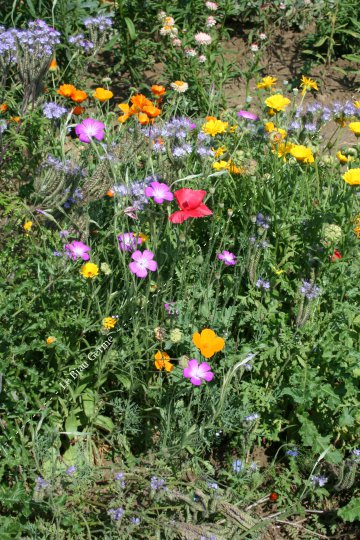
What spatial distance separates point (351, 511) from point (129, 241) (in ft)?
4.01

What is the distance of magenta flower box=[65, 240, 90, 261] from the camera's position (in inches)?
105

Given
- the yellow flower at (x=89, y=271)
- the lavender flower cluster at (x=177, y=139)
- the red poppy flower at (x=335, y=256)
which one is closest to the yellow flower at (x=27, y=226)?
the yellow flower at (x=89, y=271)

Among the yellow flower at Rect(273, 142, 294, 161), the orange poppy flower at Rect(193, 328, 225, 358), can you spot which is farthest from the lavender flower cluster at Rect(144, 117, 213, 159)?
the orange poppy flower at Rect(193, 328, 225, 358)

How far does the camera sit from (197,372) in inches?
96.3

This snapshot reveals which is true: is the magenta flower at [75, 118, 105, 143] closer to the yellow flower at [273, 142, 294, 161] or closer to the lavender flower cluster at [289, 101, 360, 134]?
the yellow flower at [273, 142, 294, 161]

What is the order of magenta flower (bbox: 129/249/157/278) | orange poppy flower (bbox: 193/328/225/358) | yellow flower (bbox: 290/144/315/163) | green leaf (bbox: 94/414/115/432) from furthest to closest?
yellow flower (bbox: 290/144/315/163), green leaf (bbox: 94/414/115/432), magenta flower (bbox: 129/249/157/278), orange poppy flower (bbox: 193/328/225/358)

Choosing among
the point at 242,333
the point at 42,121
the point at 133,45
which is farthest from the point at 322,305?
the point at 133,45

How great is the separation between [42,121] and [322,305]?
4.88 feet

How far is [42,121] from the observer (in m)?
3.32

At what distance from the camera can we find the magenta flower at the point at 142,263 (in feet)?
8.51

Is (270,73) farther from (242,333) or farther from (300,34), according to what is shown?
(242,333)

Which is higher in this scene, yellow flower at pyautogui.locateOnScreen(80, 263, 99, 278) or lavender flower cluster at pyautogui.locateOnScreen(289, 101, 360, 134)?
lavender flower cluster at pyautogui.locateOnScreen(289, 101, 360, 134)

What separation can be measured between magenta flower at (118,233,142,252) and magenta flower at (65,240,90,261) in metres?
0.14

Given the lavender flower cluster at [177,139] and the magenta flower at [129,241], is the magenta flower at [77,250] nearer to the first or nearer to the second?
the magenta flower at [129,241]
